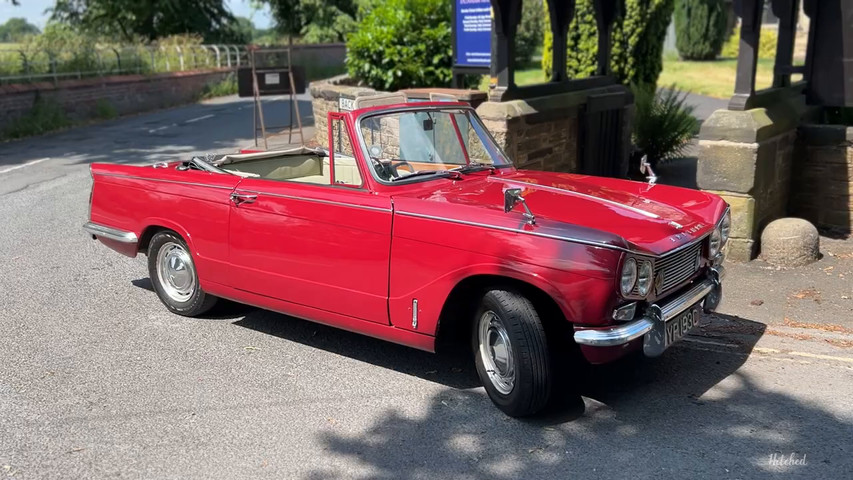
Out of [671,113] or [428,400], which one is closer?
[428,400]

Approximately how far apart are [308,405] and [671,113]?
349 inches

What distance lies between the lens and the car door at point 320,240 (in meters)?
4.61

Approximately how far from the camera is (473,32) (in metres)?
10.3

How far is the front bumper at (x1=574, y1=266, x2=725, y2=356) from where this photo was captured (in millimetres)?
3908

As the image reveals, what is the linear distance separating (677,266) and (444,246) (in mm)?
1267

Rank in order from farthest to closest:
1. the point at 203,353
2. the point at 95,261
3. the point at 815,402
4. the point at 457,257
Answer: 1. the point at 95,261
2. the point at 203,353
3. the point at 815,402
4. the point at 457,257

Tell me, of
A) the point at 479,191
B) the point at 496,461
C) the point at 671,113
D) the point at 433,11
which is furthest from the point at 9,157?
the point at 496,461

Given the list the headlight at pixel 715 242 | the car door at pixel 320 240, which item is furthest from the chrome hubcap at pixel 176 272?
the headlight at pixel 715 242

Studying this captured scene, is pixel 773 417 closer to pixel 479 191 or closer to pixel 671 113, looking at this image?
pixel 479 191

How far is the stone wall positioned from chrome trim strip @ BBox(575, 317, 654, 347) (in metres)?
5.45

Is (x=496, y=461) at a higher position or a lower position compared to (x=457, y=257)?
lower

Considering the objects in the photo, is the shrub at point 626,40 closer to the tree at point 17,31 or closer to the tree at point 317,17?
the tree at point 17,31

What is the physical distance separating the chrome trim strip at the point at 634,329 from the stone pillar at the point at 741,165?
3325mm

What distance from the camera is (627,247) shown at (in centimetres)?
387
